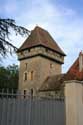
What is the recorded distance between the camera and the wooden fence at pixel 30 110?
7211mm

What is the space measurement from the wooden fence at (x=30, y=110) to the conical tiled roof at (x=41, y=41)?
3645 cm

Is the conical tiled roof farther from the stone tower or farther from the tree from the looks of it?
the tree

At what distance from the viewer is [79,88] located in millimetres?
8672

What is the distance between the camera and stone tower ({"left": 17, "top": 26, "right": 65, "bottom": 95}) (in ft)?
147

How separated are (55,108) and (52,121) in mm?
409

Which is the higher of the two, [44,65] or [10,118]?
[44,65]

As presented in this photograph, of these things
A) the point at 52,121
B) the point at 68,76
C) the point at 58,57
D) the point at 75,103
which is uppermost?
the point at 58,57

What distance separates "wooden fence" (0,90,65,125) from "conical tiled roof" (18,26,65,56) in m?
36.5

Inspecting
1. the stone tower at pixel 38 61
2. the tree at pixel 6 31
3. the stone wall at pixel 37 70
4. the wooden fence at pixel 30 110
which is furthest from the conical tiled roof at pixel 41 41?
the tree at pixel 6 31

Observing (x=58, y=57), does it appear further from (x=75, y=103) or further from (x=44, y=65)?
(x=75, y=103)

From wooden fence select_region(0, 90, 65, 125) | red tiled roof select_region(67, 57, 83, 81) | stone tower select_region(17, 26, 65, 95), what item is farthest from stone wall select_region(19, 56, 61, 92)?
wooden fence select_region(0, 90, 65, 125)

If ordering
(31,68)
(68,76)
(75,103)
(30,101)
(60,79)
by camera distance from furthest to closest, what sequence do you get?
(31,68) → (60,79) → (68,76) → (75,103) → (30,101)

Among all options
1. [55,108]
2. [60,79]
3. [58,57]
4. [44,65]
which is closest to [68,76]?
[60,79]

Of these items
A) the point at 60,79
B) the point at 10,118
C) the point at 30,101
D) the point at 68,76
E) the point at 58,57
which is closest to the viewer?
the point at 10,118
